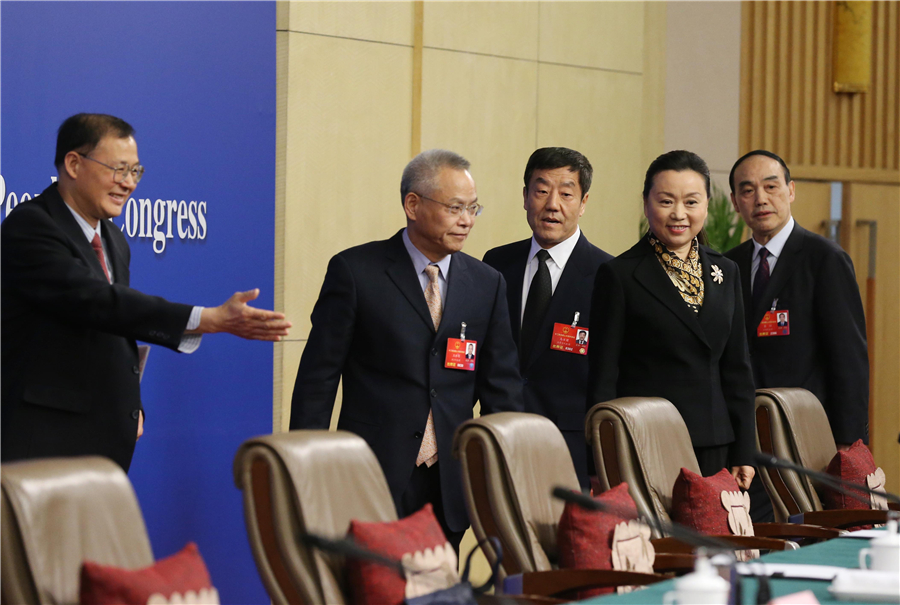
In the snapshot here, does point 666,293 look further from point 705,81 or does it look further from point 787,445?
point 705,81

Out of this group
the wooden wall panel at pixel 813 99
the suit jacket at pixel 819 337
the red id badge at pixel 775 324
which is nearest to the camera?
the suit jacket at pixel 819 337

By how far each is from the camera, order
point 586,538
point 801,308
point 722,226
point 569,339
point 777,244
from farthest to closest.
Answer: point 722,226 < point 777,244 < point 801,308 < point 569,339 < point 586,538

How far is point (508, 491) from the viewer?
9.49 feet

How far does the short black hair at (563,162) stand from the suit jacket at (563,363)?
26cm

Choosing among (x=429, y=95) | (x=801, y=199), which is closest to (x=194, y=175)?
(x=429, y=95)

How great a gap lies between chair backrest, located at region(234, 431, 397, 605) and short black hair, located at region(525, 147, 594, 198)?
6.32 feet

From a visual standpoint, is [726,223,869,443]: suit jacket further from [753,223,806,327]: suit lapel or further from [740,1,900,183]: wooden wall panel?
[740,1,900,183]: wooden wall panel

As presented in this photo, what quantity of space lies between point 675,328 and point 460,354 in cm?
81

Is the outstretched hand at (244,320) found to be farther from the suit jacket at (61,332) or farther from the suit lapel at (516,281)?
the suit lapel at (516,281)

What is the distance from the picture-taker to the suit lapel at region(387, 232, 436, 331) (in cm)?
341

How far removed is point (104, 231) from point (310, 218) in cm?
202

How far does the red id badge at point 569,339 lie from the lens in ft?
13.4

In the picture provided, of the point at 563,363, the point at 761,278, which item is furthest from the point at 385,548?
the point at 761,278

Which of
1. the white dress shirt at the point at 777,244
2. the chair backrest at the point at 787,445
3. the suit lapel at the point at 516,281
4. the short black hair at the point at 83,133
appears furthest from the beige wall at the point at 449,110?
the chair backrest at the point at 787,445
